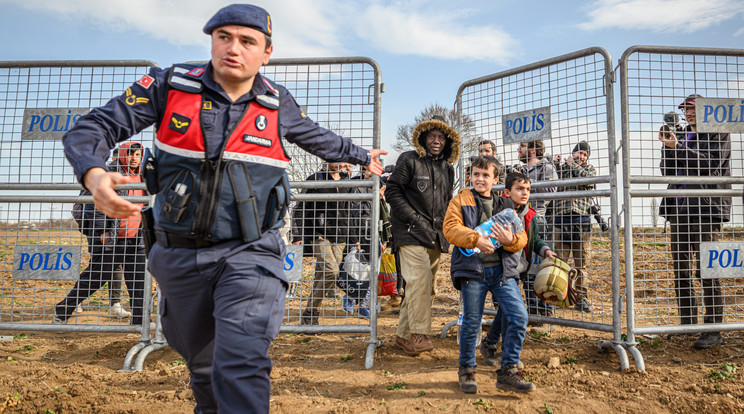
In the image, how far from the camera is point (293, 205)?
5.47 m

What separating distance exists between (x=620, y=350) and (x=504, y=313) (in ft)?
4.50

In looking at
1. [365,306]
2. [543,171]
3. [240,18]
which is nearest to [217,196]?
[240,18]

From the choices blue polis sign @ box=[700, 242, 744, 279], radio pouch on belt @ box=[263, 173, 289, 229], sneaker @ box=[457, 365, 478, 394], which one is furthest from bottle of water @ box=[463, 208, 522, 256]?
blue polis sign @ box=[700, 242, 744, 279]

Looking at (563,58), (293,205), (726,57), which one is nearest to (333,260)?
(293,205)

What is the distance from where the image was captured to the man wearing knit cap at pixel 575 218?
5.24m

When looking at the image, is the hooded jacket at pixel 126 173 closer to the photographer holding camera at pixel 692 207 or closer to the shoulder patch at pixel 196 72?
the shoulder patch at pixel 196 72

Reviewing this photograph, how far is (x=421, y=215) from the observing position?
527 cm

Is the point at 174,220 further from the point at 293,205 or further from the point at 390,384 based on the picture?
the point at 293,205

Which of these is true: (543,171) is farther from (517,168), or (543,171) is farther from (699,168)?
(699,168)

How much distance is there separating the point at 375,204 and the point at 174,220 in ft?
9.74

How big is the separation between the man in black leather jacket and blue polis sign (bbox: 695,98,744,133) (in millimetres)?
2431

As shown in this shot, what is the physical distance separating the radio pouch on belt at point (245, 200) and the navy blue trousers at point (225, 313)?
0.08 metres

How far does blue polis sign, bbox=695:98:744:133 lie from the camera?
504cm

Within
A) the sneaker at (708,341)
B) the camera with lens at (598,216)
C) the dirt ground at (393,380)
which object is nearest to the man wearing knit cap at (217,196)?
the dirt ground at (393,380)
